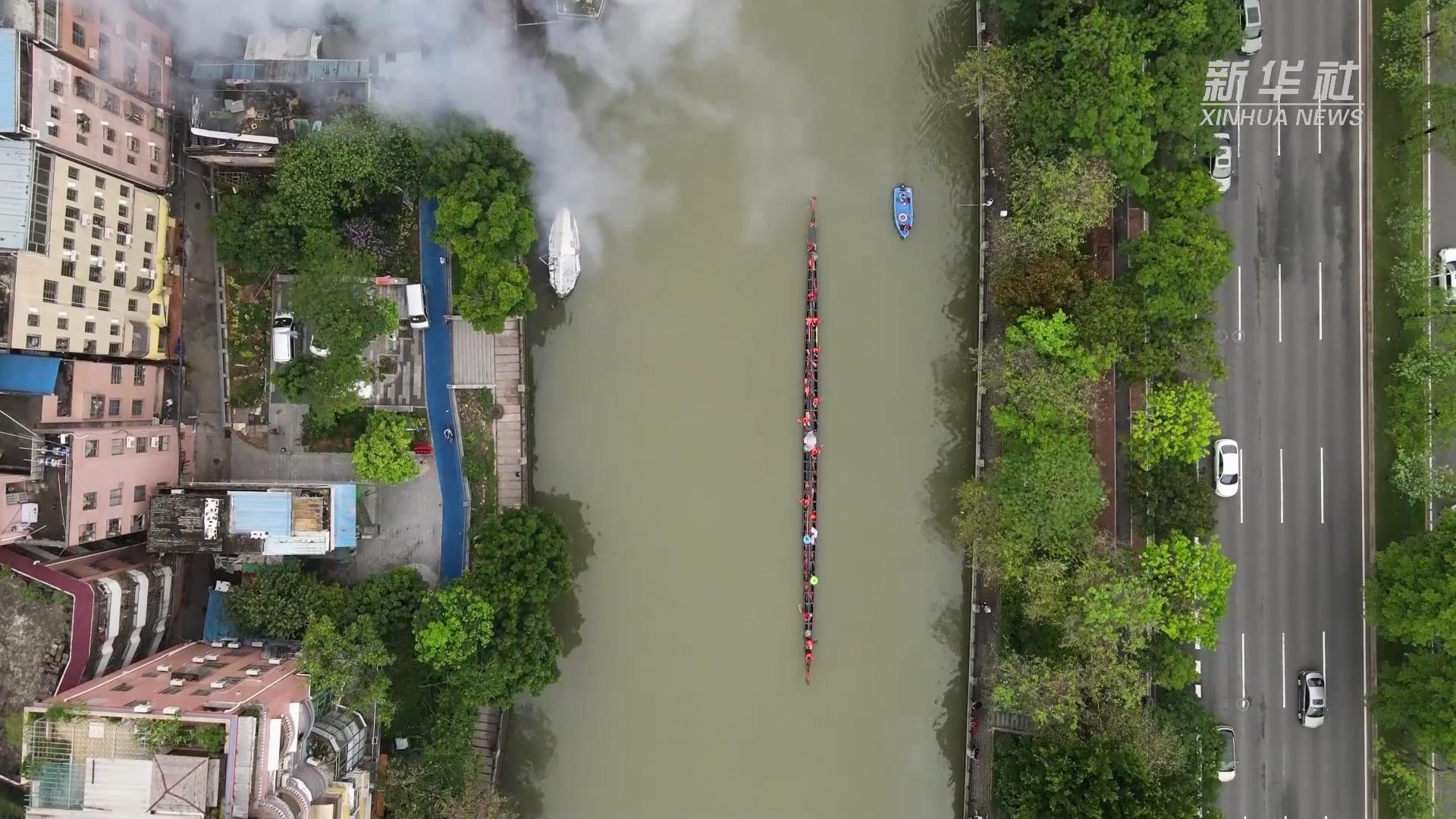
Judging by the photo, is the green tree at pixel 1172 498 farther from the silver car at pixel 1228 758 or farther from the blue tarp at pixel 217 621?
the blue tarp at pixel 217 621

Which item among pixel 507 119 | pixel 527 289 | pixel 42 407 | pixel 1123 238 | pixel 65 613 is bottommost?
pixel 65 613

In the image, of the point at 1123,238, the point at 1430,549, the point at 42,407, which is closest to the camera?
the point at 42,407

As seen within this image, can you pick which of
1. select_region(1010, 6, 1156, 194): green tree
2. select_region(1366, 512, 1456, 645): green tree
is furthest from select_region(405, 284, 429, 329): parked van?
select_region(1366, 512, 1456, 645): green tree

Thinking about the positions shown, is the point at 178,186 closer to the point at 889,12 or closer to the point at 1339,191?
the point at 889,12

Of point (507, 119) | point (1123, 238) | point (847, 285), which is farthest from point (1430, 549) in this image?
point (507, 119)

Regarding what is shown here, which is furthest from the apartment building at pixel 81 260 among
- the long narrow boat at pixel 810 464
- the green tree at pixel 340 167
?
the long narrow boat at pixel 810 464

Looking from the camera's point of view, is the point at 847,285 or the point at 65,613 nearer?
the point at 65,613

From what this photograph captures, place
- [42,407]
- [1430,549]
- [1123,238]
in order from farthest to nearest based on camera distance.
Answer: [1123,238]
[1430,549]
[42,407]

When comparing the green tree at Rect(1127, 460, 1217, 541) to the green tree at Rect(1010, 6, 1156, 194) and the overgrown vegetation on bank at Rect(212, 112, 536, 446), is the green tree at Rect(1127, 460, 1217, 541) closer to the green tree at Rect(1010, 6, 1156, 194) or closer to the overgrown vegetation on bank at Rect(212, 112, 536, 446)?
the green tree at Rect(1010, 6, 1156, 194)
